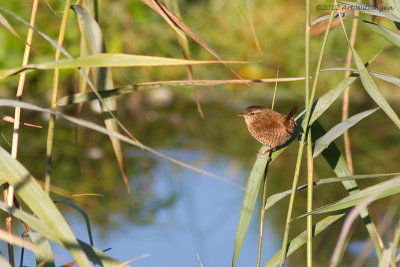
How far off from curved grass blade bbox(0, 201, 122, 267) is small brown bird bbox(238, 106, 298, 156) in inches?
20.8

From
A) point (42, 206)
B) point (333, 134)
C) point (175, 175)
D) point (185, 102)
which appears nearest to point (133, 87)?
point (42, 206)

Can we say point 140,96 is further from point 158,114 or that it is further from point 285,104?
point 285,104

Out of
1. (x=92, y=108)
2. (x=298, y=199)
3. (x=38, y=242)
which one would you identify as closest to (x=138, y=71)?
(x=92, y=108)

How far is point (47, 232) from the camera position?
105cm

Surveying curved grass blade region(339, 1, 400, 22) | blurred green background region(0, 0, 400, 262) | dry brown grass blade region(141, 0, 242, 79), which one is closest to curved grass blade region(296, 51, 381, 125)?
curved grass blade region(339, 1, 400, 22)

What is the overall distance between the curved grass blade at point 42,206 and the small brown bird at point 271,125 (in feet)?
2.03

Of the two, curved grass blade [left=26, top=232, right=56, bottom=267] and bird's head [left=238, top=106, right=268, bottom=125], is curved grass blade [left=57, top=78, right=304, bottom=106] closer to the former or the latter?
curved grass blade [left=26, top=232, right=56, bottom=267]

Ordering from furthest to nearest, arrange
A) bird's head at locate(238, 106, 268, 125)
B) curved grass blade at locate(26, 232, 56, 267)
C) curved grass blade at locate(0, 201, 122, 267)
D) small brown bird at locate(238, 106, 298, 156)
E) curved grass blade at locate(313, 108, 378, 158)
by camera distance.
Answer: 1. bird's head at locate(238, 106, 268, 125)
2. small brown bird at locate(238, 106, 298, 156)
3. curved grass blade at locate(313, 108, 378, 158)
4. curved grass blade at locate(26, 232, 56, 267)
5. curved grass blade at locate(0, 201, 122, 267)

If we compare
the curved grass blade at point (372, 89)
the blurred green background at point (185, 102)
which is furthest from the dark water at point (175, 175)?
the curved grass blade at point (372, 89)

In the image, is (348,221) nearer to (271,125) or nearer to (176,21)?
(176,21)

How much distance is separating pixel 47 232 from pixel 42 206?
64mm

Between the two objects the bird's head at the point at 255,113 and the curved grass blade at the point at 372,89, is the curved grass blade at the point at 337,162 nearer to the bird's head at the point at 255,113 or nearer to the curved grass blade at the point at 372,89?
the curved grass blade at the point at 372,89

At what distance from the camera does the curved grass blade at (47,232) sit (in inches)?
41.3

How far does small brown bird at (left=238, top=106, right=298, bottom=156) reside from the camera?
1.53 metres
